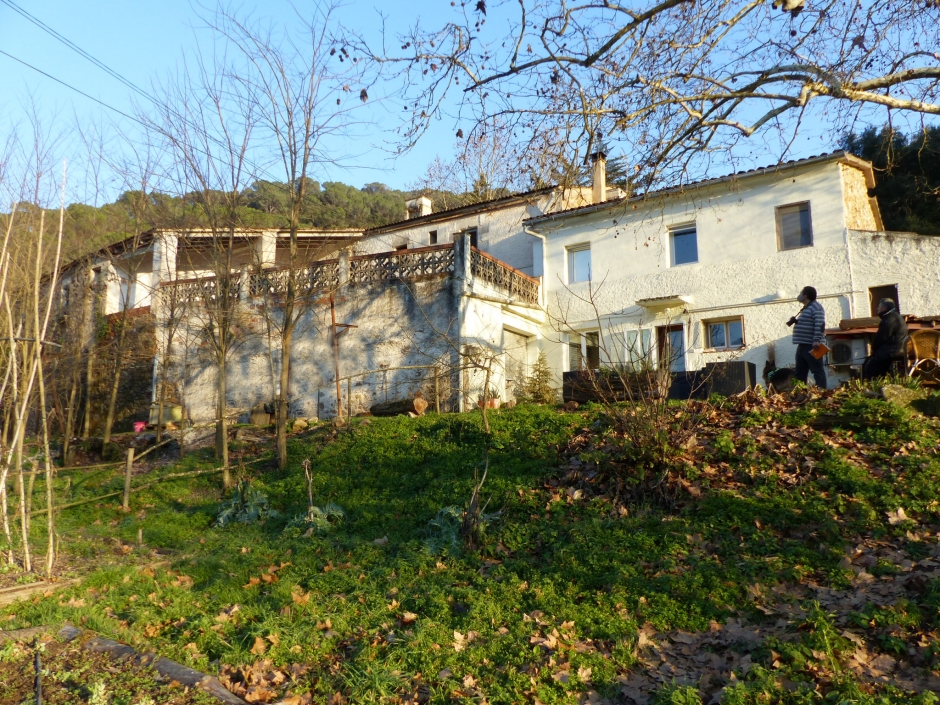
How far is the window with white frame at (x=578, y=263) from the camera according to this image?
1961 cm

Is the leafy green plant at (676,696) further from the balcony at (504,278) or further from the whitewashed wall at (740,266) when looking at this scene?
the balcony at (504,278)

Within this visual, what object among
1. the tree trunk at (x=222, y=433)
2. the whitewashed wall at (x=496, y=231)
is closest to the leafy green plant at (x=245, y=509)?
the tree trunk at (x=222, y=433)

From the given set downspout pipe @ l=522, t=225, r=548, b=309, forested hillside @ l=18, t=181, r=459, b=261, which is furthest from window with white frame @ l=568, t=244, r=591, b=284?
forested hillside @ l=18, t=181, r=459, b=261

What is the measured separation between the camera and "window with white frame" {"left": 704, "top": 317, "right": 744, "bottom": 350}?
1696 cm

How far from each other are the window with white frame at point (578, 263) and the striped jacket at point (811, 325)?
9.88 meters

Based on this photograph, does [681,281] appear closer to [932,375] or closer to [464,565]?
[932,375]

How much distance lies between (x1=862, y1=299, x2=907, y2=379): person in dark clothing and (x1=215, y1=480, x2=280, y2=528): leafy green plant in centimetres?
871

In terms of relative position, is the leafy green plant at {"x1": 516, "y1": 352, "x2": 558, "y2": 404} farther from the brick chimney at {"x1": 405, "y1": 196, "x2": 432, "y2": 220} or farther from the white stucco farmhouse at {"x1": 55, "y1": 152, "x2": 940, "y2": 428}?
the brick chimney at {"x1": 405, "y1": 196, "x2": 432, "y2": 220}

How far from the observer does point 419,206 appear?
2505 cm

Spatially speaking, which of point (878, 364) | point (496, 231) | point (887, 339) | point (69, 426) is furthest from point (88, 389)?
point (887, 339)

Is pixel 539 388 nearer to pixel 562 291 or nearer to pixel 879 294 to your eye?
pixel 562 291

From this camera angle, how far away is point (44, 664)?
4.46 m

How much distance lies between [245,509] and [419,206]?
58.2 ft

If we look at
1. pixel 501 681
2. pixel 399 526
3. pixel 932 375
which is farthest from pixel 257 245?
pixel 932 375
